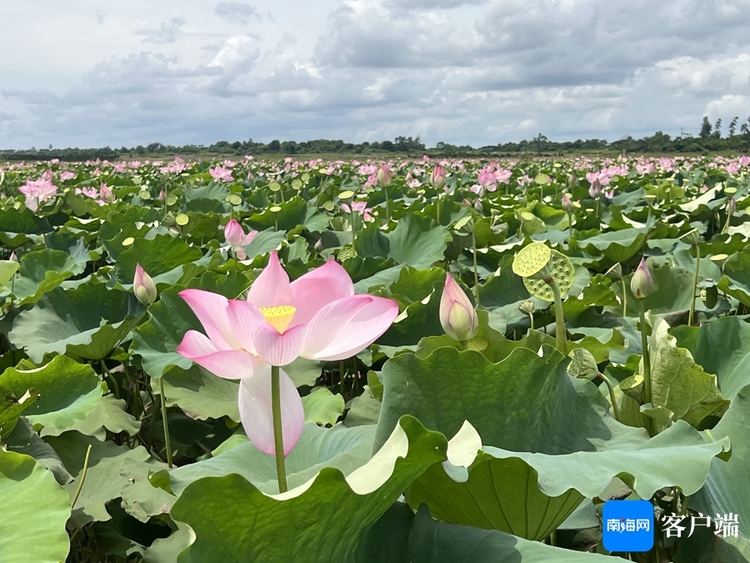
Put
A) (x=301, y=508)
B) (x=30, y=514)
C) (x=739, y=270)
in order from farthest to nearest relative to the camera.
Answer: (x=739, y=270) < (x=30, y=514) < (x=301, y=508)

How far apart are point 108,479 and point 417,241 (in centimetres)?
172

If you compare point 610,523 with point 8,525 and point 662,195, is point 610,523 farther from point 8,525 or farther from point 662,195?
point 662,195

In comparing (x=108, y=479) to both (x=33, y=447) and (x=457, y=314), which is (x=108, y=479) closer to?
(x=33, y=447)

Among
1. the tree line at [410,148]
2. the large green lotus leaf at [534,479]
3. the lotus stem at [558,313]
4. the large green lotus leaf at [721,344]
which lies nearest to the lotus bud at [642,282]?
the large green lotus leaf at [721,344]

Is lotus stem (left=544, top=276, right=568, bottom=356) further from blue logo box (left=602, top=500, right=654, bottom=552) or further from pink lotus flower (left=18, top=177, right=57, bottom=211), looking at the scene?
pink lotus flower (left=18, top=177, right=57, bottom=211)

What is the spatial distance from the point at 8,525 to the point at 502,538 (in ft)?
1.86

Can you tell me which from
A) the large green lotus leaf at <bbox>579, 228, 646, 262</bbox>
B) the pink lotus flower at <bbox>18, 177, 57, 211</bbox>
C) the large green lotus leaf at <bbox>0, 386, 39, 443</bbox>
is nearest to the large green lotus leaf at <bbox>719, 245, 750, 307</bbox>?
the large green lotus leaf at <bbox>579, 228, 646, 262</bbox>

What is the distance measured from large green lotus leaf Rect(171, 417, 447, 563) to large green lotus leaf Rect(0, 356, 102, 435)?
2.74ft

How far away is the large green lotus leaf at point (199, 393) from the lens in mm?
1516

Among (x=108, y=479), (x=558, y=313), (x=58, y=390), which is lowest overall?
(x=108, y=479)

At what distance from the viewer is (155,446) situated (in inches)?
74.7

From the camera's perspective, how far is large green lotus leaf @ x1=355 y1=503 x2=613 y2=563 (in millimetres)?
689

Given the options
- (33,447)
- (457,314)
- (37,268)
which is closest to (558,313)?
(457,314)

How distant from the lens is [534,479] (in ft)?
2.46
